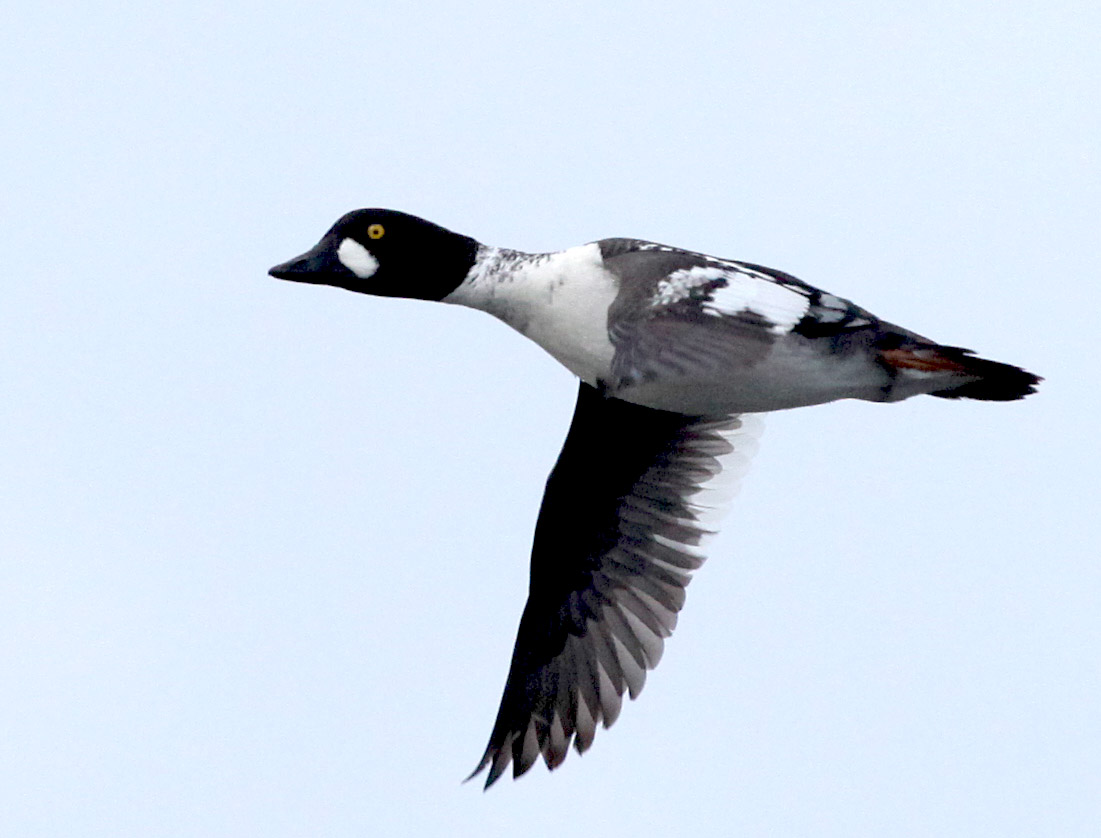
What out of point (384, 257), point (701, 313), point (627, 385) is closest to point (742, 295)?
point (701, 313)

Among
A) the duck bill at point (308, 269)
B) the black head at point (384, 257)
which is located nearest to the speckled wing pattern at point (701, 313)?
the black head at point (384, 257)

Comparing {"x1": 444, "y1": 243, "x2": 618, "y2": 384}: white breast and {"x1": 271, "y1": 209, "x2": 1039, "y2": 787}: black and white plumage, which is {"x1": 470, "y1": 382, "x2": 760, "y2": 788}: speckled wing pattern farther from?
{"x1": 444, "y1": 243, "x2": 618, "y2": 384}: white breast

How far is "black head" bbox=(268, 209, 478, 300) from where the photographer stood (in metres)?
7.07

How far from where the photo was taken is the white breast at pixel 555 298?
670 centimetres

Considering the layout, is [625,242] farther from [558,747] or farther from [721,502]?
[558,747]

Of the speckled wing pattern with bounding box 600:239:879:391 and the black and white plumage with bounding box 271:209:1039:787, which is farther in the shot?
the black and white plumage with bounding box 271:209:1039:787

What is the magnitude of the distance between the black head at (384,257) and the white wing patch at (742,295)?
100cm

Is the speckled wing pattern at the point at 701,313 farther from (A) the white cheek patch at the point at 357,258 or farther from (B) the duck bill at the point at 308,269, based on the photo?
(B) the duck bill at the point at 308,269

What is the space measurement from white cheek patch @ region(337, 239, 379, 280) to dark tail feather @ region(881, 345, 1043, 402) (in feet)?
6.49

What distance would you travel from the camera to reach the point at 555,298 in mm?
6797

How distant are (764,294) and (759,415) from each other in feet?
4.12

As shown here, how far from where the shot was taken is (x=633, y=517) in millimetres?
7672

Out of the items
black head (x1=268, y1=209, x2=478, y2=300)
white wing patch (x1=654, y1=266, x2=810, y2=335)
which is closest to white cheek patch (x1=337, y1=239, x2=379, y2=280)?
black head (x1=268, y1=209, x2=478, y2=300)

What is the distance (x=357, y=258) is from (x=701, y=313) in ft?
4.99
